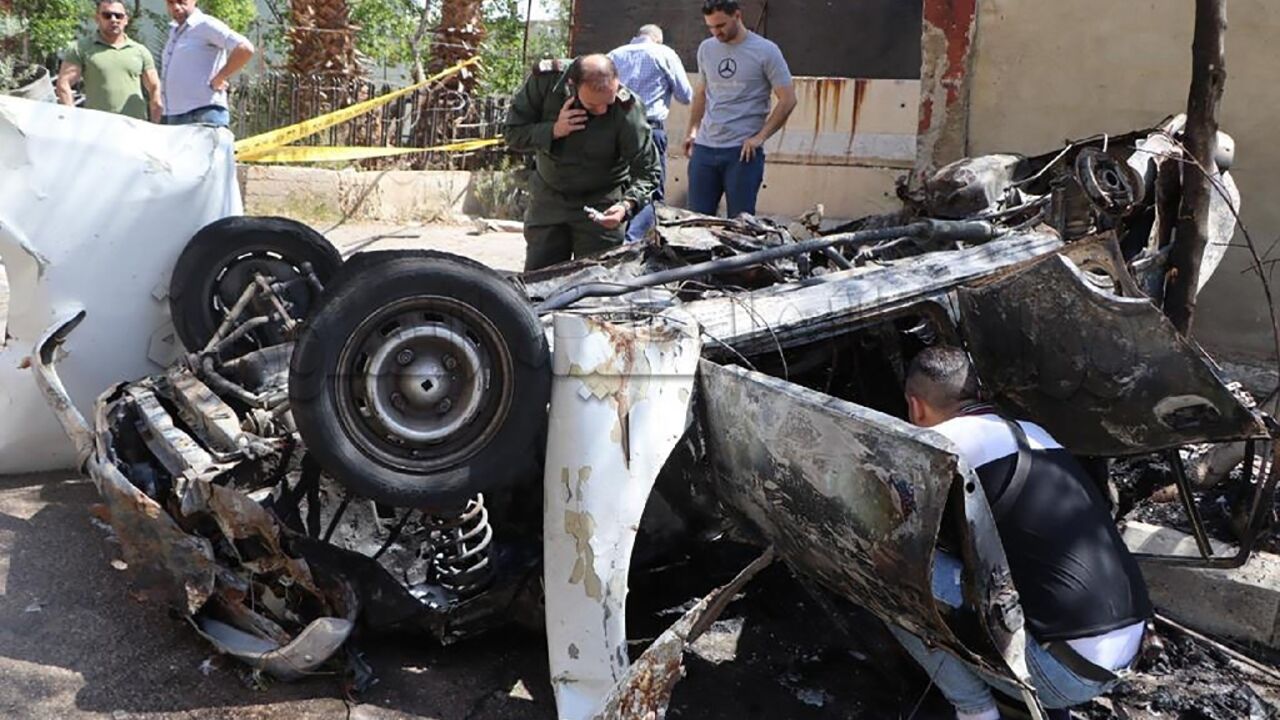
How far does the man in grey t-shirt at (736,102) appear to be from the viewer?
701 centimetres

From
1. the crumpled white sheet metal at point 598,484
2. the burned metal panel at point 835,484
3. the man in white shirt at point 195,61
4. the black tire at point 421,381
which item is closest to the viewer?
the burned metal panel at point 835,484

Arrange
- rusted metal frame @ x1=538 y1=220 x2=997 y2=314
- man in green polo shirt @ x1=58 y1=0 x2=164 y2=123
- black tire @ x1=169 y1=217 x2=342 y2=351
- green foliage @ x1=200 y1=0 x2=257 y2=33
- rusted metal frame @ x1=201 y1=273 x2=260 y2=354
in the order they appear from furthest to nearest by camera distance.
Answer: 1. green foliage @ x1=200 y1=0 x2=257 y2=33
2. man in green polo shirt @ x1=58 y1=0 x2=164 y2=123
3. black tire @ x1=169 y1=217 x2=342 y2=351
4. rusted metal frame @ x1=201 y1=273 x2=260 y2=354
5. rusted metal frame @ x1=538 y1=220 x2=997 y2=314

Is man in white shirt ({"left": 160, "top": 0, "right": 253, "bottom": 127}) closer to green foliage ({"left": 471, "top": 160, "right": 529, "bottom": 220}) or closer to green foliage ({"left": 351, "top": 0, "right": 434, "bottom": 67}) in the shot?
green foliage ({"left": 471, "top": 160, "right": 529, "bottom": 220})

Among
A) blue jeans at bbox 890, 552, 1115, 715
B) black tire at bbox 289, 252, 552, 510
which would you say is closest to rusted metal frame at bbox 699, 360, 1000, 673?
blue jeans at bbox 890, 552, 1115, 715

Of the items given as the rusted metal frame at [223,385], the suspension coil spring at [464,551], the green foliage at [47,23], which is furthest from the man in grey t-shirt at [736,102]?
the green foliage at [47,23]

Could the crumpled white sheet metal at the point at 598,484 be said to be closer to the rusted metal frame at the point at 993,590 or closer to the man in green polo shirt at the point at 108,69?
the rusted metal frame at the point at 993,590

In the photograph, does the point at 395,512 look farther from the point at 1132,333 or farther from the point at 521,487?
the point at 1132,333

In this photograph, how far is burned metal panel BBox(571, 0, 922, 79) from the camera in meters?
11.3

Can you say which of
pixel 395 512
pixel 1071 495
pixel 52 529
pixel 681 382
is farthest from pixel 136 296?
pixel 1071 495

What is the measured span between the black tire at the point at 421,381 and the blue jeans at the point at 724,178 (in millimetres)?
4048

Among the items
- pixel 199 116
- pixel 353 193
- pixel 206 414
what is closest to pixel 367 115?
pixel 353 193

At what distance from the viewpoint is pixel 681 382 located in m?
3.11

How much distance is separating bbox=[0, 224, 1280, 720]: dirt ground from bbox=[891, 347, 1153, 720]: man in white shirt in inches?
19.1

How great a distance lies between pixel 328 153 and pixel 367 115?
1.35m
